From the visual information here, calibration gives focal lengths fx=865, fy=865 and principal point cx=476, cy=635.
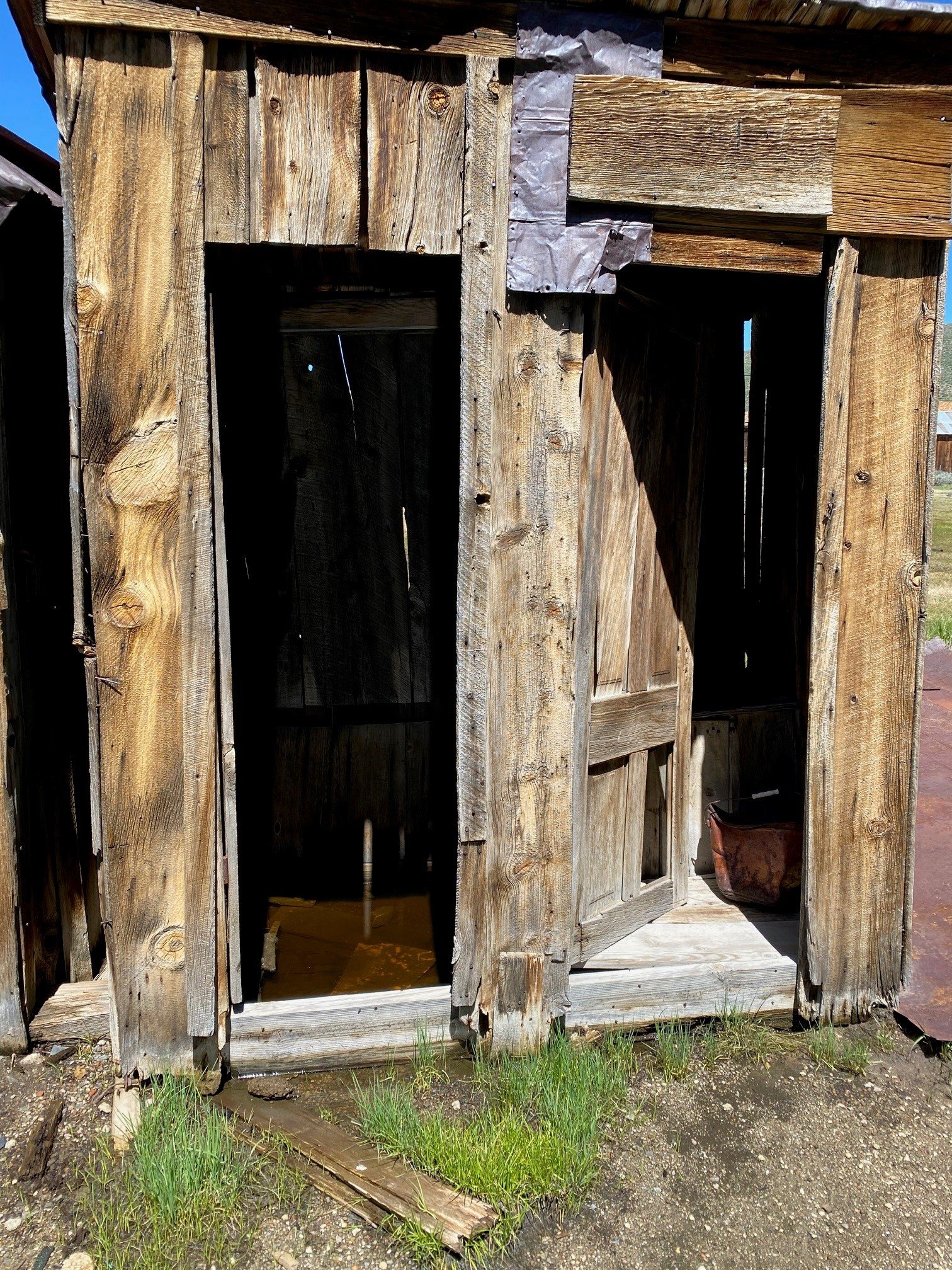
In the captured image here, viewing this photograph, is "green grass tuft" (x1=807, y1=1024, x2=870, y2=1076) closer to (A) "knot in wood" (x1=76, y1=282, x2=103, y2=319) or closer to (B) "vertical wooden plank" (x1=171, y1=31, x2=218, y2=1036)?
(B) "vertical wooden plank" (x1=171, y1=31, x2=218, y2=1036)

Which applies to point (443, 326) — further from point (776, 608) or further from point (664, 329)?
point (776, 608)

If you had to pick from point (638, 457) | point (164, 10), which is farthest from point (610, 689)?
point (164, 10)

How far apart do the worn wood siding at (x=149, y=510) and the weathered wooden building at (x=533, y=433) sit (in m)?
0.01

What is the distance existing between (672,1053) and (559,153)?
2.92m

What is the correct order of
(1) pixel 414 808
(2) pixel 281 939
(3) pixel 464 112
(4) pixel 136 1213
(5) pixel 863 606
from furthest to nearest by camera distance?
(1) pixel 414 808
(2) pixel 281 939
(5) pixel 863 606
(3) pixel 464 112
(4) pixel 136 1213

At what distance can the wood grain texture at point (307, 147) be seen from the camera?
2.45 metres

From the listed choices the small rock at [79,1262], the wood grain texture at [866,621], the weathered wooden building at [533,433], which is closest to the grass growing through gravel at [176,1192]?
the small rock at [79,1262]

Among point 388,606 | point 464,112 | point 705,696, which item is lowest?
point 705,696

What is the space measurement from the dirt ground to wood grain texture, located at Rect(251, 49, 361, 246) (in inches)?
107

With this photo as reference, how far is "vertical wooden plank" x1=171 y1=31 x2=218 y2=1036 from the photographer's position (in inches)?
95.0

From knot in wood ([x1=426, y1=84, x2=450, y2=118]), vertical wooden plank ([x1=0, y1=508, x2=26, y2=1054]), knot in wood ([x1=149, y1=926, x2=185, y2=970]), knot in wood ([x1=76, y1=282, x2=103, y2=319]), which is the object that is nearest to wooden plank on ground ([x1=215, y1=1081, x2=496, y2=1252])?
knot in wood ([x1=149, y1=926, x2=185, y2=970])

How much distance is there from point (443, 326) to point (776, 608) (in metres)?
2.08

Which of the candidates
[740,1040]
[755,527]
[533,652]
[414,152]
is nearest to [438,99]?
[414,152]

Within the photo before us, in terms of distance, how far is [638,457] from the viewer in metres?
3.41
